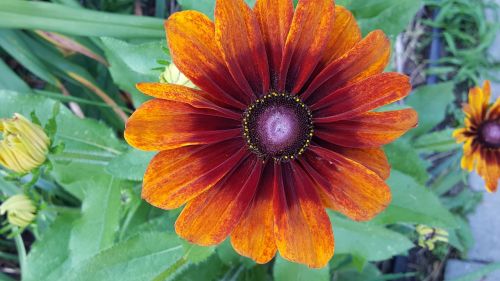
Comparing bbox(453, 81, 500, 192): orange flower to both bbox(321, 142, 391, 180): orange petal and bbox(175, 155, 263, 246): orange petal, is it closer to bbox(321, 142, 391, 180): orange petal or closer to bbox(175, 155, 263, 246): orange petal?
bbox(321, 142, 391, 180): orange petal

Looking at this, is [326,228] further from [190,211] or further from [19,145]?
[19,145]

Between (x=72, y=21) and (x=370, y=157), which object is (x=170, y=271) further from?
(x=72, y=21)

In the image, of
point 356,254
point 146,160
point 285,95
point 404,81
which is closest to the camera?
point 404,81

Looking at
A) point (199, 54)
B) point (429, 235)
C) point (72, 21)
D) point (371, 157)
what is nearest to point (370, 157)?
point (371, 157)

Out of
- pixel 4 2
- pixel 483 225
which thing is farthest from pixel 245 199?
pixel 483 225

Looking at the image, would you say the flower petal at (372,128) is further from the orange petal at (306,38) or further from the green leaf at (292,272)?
the green leaf at (292,272)

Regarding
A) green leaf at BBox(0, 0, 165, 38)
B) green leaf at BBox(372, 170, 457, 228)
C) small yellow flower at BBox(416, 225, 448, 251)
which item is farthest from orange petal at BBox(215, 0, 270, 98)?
small yellow flower at BBox(416, 225, 448, 251)
